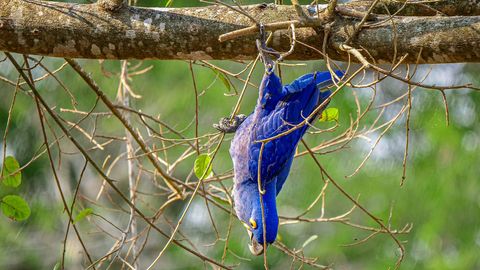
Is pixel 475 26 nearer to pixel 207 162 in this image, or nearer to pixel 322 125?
pixel 207 162

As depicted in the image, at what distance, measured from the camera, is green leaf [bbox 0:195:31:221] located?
10.1 ft

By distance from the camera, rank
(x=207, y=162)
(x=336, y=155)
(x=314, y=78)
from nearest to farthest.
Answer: (x=207, y=162)
(x=314, y=78)
(x=336, y=155)

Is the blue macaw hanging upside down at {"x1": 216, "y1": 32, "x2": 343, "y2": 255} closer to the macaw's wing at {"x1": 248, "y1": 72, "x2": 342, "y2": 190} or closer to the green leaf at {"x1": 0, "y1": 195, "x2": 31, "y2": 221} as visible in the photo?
the macaw's wing at {"x1": 248, "y1": 72, "x2": 342, "y2": 190}

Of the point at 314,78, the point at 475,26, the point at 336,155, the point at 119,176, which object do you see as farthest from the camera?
the point at 119,176

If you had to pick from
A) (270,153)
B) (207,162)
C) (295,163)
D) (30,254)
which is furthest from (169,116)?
(207,162)

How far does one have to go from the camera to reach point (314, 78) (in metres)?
3.50

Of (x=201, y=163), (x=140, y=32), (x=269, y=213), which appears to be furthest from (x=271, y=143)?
(x=140, y=32)

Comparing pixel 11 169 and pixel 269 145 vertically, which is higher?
pixel 11 169

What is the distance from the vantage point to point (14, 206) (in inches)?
122

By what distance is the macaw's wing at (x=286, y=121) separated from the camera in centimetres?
346

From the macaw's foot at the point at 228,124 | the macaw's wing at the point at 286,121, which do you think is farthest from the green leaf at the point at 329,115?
the macaw's foot at the point at 228,124

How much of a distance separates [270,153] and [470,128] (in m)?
3.58

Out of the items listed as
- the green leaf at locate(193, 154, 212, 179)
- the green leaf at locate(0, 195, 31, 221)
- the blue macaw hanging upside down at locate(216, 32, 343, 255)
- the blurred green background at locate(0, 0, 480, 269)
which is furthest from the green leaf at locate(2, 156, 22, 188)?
the blurred green background at locate(0, 0, 480, 269)

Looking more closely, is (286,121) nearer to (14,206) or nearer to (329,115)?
(329,115)
